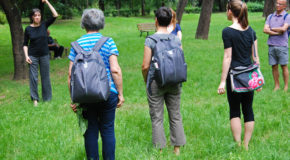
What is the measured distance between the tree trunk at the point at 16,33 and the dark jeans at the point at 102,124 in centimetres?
831

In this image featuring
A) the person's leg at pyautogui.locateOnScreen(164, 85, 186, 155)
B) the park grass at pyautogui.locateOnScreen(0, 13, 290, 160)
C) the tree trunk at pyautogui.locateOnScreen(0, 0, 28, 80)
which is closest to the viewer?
the person's leg at pyautogui.locateOnScreen(164, 85, 186, 155)

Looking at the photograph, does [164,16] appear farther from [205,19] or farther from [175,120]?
[205,19]

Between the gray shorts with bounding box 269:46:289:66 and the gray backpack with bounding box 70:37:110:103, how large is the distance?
5488mm

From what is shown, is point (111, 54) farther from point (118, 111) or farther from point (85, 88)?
point (118, 111)

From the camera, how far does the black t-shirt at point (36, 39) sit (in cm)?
752

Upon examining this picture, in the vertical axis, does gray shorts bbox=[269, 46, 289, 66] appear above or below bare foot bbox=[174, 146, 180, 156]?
above

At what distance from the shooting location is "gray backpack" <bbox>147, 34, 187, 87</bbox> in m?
4.13

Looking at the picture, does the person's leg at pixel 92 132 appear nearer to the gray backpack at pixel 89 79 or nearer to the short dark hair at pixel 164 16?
the gray backpack at pixel 89 79

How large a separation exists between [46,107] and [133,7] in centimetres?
5537

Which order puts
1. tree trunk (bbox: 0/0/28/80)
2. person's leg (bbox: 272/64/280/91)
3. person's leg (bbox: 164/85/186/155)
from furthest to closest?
tree trunk (bbox: 0/0/28/80)
person's leg (bbox: 272/64/280/91)
person's leg (bbox: 164/85/186/155)

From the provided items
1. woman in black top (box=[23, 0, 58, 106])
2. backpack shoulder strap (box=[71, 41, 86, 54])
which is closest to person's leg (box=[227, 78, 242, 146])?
backpack shoulder strap (box=[71, 41, 86, 54])

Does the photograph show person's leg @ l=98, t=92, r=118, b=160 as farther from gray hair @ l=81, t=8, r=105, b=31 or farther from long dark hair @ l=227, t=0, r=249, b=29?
long dark hair @ l=227, t=0, r=249, b=29

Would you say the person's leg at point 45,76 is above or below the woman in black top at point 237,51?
below

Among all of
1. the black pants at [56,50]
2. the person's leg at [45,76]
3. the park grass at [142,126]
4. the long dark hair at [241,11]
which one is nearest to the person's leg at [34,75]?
the person's leg at [45,76]
